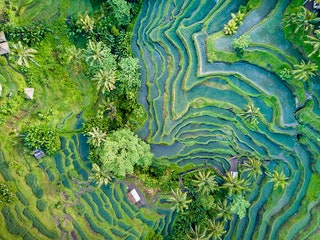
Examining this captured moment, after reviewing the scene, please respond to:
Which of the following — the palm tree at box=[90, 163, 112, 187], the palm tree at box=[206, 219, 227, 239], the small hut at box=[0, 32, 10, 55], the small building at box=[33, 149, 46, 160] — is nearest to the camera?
the palm tree at box=[90, 163, 112, 187]

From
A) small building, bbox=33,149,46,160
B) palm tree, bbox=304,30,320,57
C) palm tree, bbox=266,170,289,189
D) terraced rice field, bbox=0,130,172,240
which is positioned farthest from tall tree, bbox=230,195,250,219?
small building, bbox=33,149,46,160

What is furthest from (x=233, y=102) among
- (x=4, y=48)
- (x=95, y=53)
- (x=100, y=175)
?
(x=4, y=48)

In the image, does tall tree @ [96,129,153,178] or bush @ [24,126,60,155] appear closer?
tall tree @ [96,129,153,178]

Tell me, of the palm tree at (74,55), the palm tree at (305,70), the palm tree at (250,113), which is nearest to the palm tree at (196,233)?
the palm tree at (250,113)

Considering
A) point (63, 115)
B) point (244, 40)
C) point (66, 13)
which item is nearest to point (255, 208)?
point (244, 40)

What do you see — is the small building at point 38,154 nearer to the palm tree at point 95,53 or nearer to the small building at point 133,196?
the small building at point 133,196

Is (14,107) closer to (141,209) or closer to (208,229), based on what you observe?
(141,209)

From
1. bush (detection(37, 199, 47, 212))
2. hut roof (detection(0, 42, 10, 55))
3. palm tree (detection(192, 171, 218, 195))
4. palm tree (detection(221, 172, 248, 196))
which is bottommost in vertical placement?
palm tree (detection(221, 172, 248, 196))

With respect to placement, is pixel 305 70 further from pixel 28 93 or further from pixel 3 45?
pixel 3 45

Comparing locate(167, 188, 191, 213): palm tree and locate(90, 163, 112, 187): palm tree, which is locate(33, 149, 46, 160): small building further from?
locate(167, 188, 191, 213): palm tree
